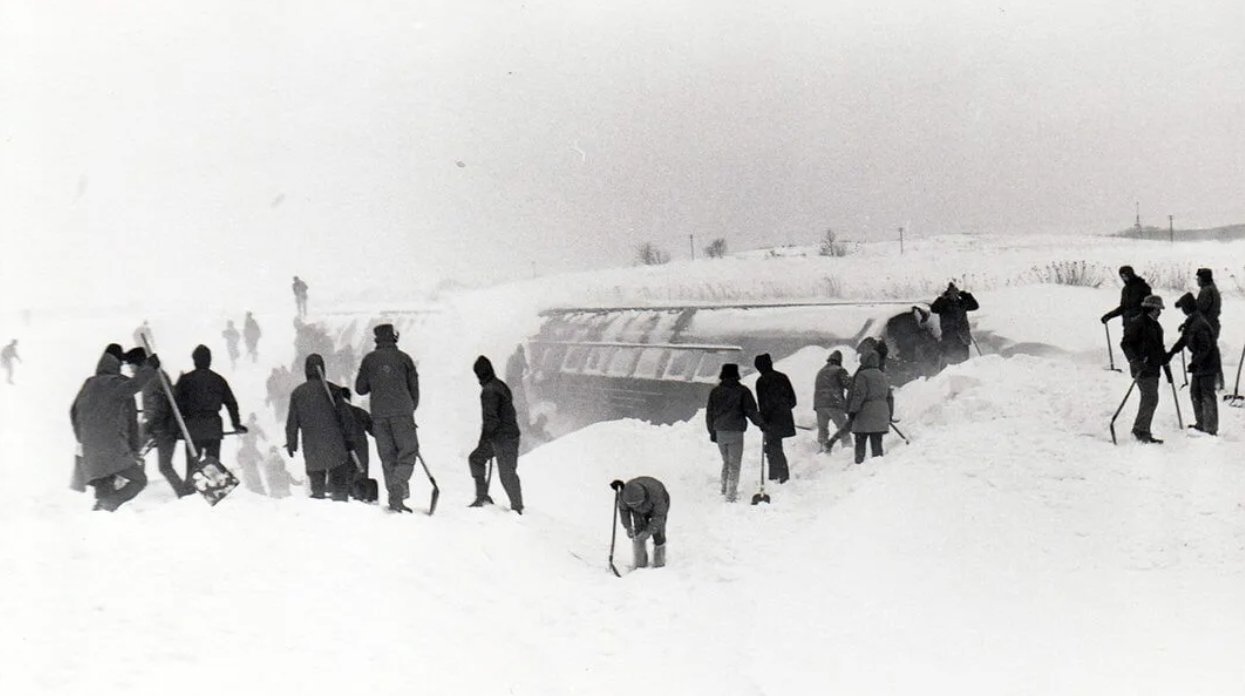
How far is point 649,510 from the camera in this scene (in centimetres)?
800

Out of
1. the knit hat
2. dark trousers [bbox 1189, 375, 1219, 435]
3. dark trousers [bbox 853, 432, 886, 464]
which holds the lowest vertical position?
dark trousers [bbox 853, 432, 886, 464]

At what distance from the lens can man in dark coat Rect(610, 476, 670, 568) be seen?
7.90 metres

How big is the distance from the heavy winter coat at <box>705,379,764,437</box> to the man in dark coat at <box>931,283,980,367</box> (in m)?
4.66

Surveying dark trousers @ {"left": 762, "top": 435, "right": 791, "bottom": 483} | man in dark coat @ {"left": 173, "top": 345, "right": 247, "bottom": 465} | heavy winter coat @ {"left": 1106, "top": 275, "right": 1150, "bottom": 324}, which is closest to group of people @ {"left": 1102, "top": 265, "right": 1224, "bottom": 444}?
heavy winter coat @ {"left": 1106, "top": 275, "right": 1150, "bottom": 324}

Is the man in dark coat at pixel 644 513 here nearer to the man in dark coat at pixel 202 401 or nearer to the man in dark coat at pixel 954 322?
Result: the man in dark coat at pixel 202 401

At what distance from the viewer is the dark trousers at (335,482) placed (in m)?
8.59

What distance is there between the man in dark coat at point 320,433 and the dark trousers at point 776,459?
4682 mm

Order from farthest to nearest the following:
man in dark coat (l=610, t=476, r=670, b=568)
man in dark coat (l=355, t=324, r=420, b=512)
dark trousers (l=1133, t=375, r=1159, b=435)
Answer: dark trousers (l=1133, t=375, r=1159, b=435)
man in dark coat (l=355, t=324, r=420, b=512)
man in dark coat (l=610, t=476, r=670, b=568)

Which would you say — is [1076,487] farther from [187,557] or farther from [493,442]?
[187,557]

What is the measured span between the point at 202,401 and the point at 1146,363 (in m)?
9.02

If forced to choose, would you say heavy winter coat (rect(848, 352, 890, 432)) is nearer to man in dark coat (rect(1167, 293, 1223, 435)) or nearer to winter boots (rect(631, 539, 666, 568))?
man in dark coat (rect(1167, 293, 1223, 435))

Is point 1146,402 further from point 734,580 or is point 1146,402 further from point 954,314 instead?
point 734,580

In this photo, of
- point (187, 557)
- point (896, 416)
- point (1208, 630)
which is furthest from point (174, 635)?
point (896, 416)

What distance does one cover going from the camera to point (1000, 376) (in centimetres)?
1202
